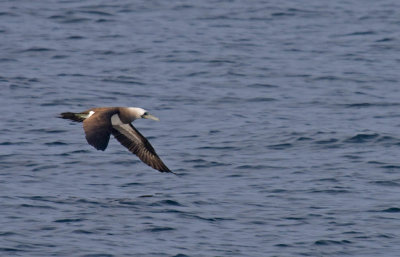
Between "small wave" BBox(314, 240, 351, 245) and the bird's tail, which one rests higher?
the bird's tail

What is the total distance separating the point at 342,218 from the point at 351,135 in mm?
5201

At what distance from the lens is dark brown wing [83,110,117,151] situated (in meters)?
13.1

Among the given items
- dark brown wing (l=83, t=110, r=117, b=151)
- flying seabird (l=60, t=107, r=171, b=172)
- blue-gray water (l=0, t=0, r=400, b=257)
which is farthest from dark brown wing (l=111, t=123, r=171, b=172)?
dark brown wing (l=83, t=110, r=117, b=151)

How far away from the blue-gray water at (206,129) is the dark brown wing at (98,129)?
1368 millimetres

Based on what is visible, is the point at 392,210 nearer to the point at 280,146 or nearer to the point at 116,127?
the point at 280,146

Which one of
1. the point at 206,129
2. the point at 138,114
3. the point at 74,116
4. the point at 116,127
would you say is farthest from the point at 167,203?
the point at 206,129

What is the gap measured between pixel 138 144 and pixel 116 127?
1.50 ft

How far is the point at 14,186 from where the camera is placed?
52.0 ft

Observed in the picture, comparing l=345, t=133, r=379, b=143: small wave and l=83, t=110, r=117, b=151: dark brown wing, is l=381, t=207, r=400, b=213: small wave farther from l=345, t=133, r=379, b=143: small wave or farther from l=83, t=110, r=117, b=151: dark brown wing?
l=83, t=110, r=117, b=151: dark brown wing

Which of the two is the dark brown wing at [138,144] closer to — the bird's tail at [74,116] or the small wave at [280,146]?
the bird's tail at [74,116]

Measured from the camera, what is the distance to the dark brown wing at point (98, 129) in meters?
13.1

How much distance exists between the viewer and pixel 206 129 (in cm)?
2005

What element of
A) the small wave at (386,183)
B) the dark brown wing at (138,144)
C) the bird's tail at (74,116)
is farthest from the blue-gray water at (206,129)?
the bird's tail at (74,116)

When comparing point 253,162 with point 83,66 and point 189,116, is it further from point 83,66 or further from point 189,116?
point 83,66
